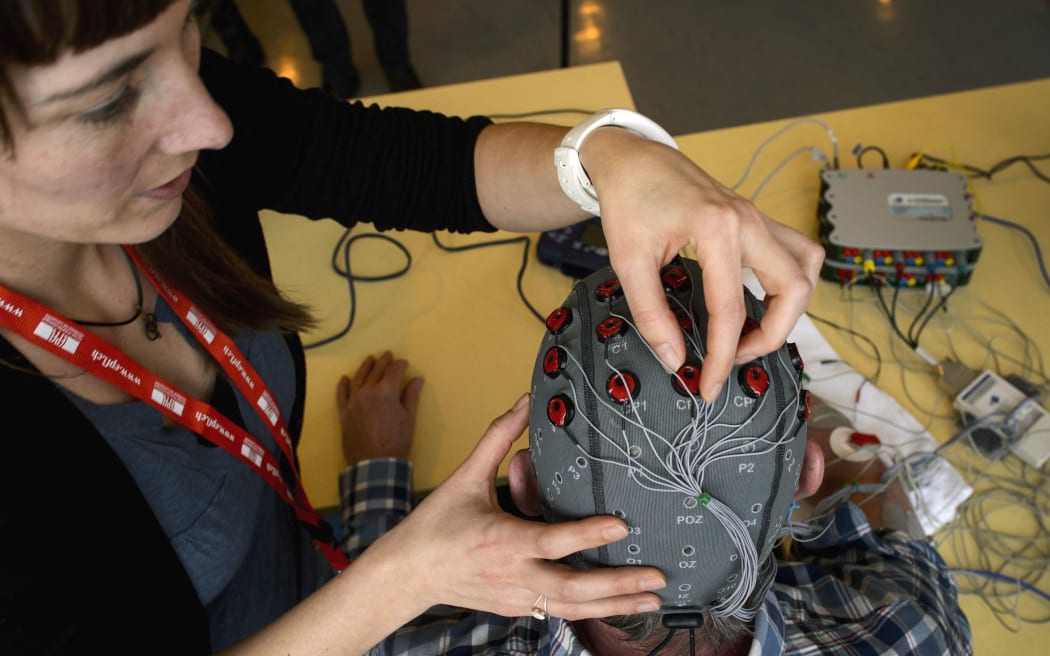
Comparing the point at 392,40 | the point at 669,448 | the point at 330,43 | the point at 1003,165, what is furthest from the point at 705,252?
the point at 330,43

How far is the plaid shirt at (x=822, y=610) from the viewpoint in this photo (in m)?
0.90

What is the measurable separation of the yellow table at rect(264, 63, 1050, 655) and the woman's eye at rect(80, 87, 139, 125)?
73cm

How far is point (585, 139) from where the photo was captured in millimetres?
815

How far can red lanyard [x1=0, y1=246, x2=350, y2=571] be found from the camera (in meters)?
0.75

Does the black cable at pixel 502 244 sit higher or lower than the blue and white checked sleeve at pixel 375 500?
higher

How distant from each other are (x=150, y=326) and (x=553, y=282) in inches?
26.6

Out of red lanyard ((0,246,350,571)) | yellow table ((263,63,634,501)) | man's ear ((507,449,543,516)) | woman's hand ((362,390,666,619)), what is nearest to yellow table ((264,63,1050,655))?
yellow table ((263,63,634,501))

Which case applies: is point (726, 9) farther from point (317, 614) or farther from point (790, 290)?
point (317, 614)

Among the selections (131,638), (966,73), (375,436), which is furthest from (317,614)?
(966,73)

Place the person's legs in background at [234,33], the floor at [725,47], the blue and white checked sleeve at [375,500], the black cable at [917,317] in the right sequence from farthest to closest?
the person's legs in background at [234,33] → the floor at [725,47] → the black cable at [917,317] → the blue and white checked sleeve at [375,500]

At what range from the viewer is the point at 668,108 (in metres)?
2.67

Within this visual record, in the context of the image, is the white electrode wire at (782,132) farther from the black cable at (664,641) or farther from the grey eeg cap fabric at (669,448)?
the black cable at (664,641)

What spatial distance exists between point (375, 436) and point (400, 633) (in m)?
0.32

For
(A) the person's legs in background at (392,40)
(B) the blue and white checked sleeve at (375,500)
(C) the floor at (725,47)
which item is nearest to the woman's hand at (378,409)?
(B) the blue and white checked sleeve at (375,500)
